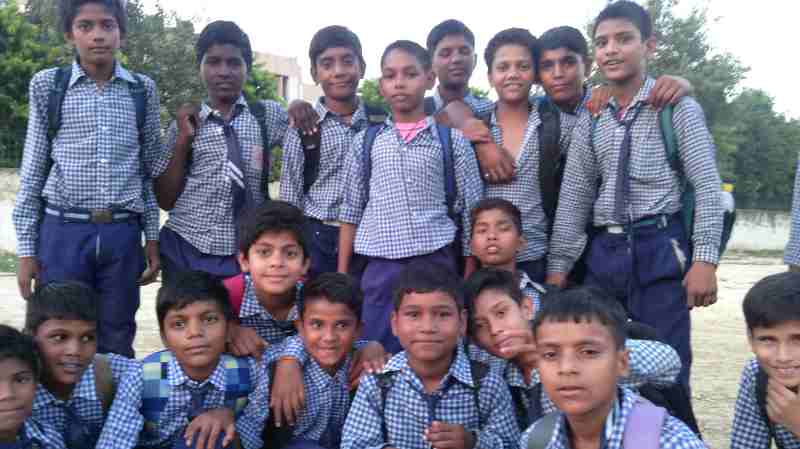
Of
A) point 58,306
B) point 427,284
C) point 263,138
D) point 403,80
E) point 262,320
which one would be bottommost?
point 262,320

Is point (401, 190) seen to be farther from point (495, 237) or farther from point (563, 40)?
point (563, 40)

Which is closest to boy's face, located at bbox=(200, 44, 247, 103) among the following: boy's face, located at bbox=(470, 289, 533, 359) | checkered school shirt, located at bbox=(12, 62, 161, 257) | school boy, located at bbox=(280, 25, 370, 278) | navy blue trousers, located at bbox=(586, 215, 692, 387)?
school boy, located at bbox=(280, 25, 370, 278)

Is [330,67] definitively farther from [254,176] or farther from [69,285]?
[69,285]

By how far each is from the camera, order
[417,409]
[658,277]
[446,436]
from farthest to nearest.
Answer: [658,277]
[417,409]
[446,436]

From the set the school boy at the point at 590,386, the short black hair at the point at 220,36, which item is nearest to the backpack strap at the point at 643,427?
the school boy at the point at 590,386

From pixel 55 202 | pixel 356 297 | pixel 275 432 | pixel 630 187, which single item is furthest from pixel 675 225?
pixel 55 202

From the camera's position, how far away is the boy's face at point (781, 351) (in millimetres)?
2756

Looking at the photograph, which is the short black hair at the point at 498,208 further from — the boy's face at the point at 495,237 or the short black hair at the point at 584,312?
the short black hair at the point at 584,312

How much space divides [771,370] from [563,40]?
82.3 inches

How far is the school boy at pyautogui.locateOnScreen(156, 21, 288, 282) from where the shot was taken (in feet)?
13.4

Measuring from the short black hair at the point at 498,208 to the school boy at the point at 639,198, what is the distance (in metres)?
0.32

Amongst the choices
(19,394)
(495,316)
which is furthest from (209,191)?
(495,316)

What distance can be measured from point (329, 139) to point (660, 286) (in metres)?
1.89

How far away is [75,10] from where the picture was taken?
385 cm
